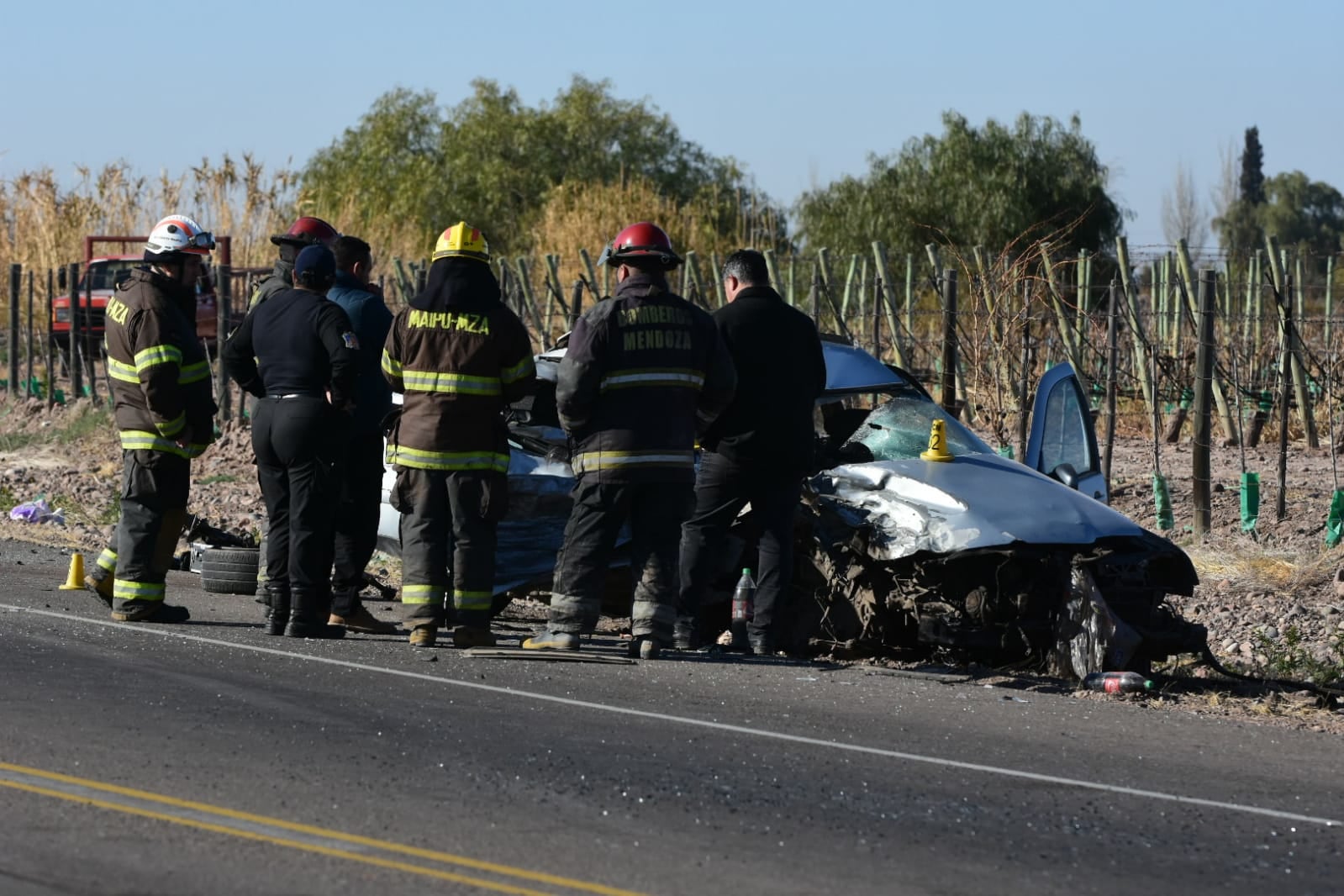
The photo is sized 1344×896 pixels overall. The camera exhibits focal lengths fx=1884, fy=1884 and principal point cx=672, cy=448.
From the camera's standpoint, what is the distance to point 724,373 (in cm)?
888

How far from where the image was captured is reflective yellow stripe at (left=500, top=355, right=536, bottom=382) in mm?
8859

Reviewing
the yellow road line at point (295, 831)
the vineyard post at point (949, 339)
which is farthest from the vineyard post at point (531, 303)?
the yellow road line at point (295, 831)

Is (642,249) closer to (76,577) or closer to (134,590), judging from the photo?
(134,590)

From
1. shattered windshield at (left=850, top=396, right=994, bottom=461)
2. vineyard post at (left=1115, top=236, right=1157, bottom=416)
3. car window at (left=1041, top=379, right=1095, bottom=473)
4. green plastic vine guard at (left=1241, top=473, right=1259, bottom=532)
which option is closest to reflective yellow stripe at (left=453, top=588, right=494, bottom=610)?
shattered windshield at (left=850, top=396, right=994, bottom=461)

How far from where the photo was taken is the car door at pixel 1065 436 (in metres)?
9.81

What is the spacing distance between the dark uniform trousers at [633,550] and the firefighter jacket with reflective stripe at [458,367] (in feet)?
1.67

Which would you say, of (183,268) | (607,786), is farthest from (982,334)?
(607,786)

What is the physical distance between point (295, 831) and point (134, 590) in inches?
178

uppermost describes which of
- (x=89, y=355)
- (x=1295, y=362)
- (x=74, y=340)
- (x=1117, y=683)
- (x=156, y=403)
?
(x=74, y=340)

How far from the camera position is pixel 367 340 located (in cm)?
952

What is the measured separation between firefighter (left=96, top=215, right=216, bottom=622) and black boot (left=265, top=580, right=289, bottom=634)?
2.22 ft

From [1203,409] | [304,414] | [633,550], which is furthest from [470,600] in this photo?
[1203,409]

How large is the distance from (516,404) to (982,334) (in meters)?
7.26

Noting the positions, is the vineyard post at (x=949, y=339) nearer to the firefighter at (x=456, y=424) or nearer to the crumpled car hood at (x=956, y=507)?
the crumpled car hood at (x=956, y=507)
